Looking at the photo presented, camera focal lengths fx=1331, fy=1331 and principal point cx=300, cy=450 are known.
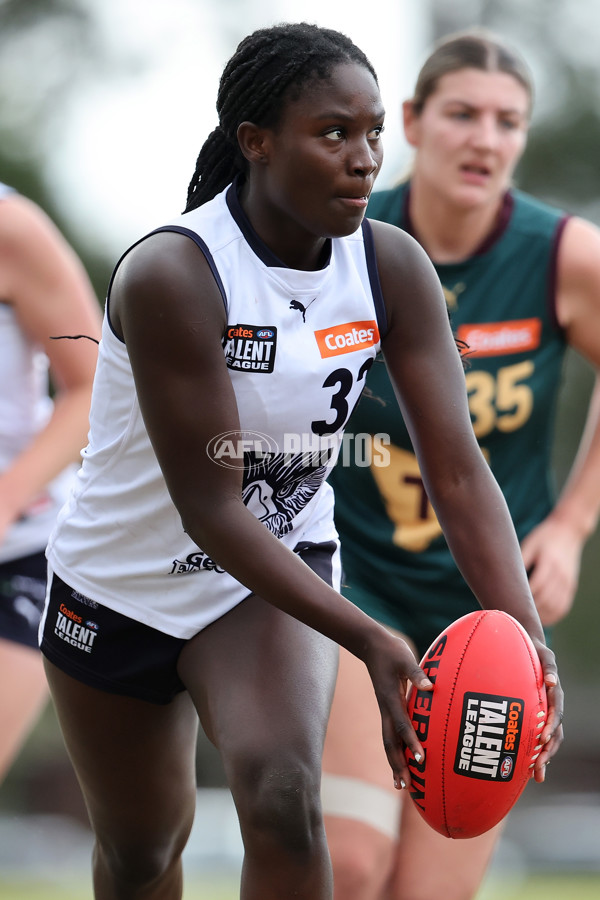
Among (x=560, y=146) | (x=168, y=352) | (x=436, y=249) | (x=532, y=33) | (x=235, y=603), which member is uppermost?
(x=168, y=352)

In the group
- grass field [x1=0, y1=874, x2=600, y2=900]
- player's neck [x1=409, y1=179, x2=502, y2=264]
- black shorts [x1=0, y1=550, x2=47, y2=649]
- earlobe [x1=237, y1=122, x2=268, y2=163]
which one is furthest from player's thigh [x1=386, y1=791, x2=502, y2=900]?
grass field [x1=0, y1=874, x2=600, y2=900]

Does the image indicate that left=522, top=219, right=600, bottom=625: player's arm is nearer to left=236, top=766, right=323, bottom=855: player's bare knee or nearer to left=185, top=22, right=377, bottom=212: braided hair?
left=185, top=22, right=377, bottom=212: braided hair

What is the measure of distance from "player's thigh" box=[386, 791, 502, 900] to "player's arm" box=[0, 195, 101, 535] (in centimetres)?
140

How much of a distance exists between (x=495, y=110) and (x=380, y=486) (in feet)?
3.89

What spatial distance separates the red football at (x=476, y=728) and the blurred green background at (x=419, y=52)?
8494 mm

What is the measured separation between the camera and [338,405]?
2.74 meters

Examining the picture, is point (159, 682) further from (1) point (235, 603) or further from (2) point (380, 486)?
(2) point (380, 486)

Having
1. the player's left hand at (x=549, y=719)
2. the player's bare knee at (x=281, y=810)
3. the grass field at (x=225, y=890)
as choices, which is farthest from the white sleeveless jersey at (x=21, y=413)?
the grass field at (x=225, y=890)

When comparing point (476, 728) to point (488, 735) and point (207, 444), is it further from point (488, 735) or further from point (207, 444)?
point (207, 444)

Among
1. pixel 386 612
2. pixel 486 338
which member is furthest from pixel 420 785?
pixel 486 338

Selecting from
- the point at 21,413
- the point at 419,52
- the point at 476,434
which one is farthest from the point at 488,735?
the point at 419,52

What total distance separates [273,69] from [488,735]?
1344 mm

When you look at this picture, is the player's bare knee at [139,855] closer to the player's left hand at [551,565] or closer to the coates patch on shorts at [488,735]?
the coates patch on shorts at [488,735]

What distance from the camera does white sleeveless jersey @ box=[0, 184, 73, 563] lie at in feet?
12.5
